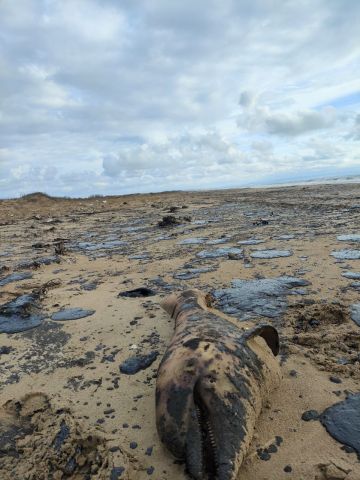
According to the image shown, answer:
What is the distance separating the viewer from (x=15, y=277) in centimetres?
528

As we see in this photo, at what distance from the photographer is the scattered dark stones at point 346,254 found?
4996 millimetres

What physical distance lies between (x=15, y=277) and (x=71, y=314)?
6.69 feet

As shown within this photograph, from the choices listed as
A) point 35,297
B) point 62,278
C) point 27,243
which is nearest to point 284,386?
point 35,297

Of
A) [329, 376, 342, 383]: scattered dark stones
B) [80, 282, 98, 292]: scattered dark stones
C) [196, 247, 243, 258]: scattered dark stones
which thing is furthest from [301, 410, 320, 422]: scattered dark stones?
[196, 247, 243, 258]: scattered dark stones

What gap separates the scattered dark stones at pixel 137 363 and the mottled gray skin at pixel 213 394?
1.06 ft

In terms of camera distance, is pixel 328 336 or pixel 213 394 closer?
pixel 213 394

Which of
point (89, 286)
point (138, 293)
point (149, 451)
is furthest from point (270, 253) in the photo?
point (149, 451)

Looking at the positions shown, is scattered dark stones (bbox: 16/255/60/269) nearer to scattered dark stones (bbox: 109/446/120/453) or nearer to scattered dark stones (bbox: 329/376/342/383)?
scattered dark stones (bbox: 109/446/120/453)

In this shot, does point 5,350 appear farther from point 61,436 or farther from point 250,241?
point 250,241

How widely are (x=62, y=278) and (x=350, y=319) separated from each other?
353cm

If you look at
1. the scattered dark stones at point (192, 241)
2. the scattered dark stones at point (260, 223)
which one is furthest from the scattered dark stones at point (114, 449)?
the scattered dark stones at point (260, 223)

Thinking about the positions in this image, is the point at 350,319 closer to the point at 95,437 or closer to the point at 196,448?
the point at 196,448

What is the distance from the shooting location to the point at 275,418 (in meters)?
2.01

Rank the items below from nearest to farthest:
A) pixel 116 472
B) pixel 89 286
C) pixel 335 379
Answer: pixel 116 472 → pixel 335 379 → pixel 89 286
